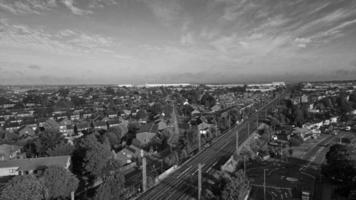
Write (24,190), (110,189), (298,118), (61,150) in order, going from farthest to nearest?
(298,118) < (61,150) < (110,189) < (24,190)

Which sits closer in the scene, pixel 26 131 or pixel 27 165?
pixel 27 165

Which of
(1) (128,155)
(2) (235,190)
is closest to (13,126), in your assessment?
(1) (128,155)

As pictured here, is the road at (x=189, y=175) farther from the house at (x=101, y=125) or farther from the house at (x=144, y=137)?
the house at (x=101, y=125)

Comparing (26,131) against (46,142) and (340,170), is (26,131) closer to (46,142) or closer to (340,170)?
(46,142)

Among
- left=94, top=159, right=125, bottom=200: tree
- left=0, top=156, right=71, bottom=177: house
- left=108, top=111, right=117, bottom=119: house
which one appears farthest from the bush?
left=108, top=111, right=117, bottom=119: house


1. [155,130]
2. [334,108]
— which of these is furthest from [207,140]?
[334,108]

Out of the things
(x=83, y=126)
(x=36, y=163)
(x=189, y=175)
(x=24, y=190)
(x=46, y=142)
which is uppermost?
(x=24, y=190)

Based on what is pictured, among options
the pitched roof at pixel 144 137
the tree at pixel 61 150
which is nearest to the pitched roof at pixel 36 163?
the tree at pixel 61 150
